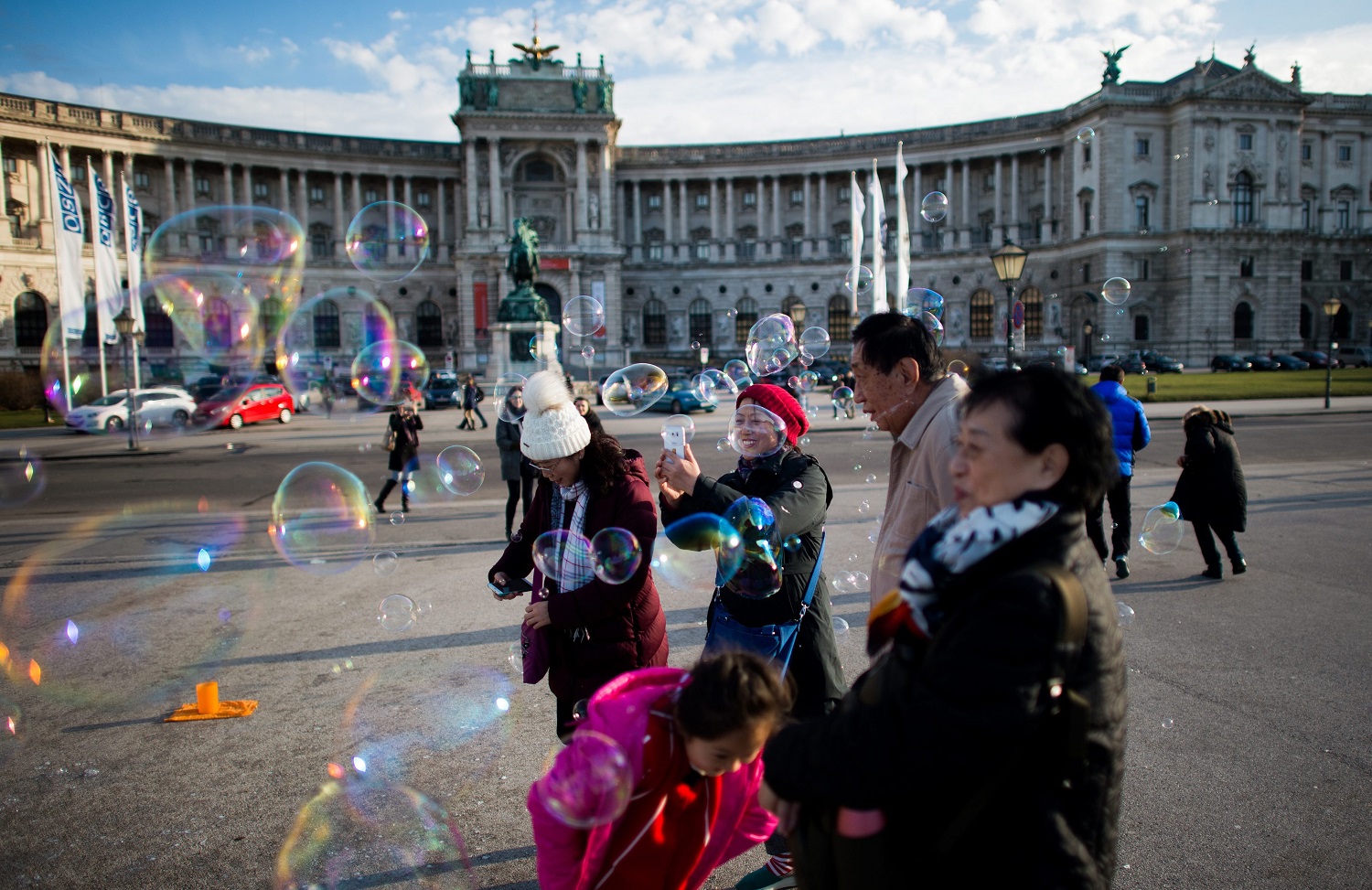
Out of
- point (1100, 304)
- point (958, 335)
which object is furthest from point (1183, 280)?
point (958, 335)

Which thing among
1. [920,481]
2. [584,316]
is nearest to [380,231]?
[584,316]

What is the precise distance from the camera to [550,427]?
10.6 feet

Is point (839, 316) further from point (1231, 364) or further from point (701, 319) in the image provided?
point (1231, 364)

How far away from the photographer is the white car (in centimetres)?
2569

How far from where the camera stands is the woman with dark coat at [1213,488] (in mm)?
7270

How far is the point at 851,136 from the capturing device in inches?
2653

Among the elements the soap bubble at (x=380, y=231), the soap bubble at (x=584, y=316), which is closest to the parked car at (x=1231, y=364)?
the soap bubble at (x=584, y=316)

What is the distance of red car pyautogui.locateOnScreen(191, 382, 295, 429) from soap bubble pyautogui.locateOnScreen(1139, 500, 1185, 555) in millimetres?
25009

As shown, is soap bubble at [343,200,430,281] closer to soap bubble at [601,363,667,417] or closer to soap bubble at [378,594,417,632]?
soap bubble at [601,363,667,417]

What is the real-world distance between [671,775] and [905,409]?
62.5 inches

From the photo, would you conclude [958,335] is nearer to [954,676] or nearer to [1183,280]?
[1183,280]

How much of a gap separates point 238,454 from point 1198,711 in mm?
19913

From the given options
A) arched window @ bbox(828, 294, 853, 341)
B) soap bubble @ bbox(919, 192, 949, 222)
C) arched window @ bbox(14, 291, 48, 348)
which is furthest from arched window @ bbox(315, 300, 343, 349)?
soap bubble @ bbox(919, 192, 949, 222)

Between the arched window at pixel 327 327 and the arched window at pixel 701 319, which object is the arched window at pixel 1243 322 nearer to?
the arched window at pixel 701 319
